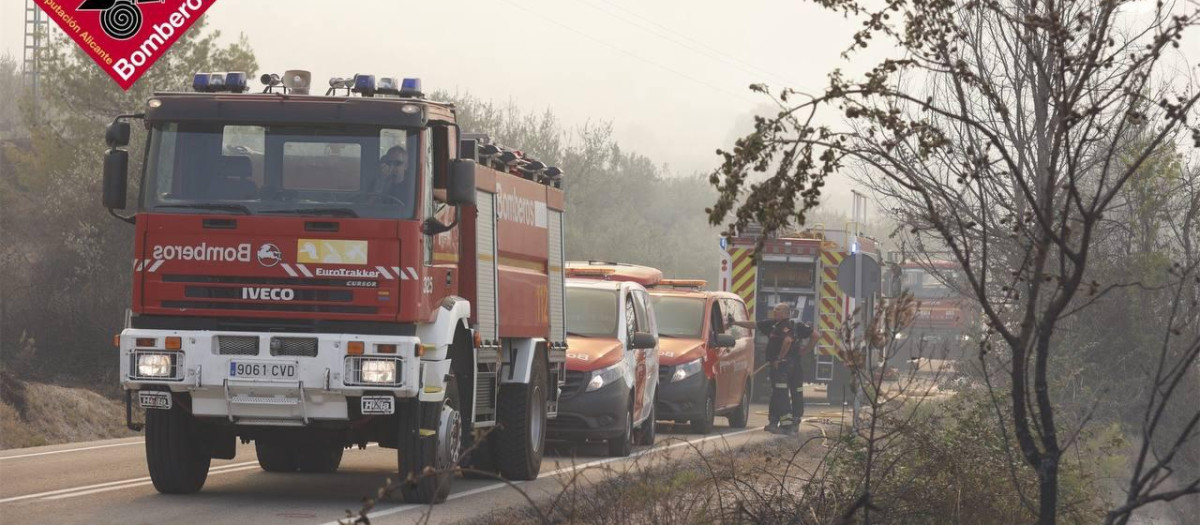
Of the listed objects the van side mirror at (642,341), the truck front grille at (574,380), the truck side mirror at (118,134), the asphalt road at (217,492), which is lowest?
the asphalt road at (217,492)

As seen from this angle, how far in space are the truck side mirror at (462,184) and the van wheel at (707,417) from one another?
924 centimetres

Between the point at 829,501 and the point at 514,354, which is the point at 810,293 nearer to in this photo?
the point at 514,354

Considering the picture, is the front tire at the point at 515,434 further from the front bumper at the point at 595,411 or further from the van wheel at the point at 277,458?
the front bumper at the point at 595,411

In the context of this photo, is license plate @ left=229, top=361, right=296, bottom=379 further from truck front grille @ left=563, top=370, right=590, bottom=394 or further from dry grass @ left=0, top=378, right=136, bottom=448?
dry grass @ left=0, top=378, right=136, bottom=448

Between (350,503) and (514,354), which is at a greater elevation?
(514,354)

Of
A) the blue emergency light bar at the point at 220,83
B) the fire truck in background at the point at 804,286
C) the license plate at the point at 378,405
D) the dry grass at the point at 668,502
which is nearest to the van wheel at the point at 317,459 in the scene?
the license plate at the point at 378,405

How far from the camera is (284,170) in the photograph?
423 inches

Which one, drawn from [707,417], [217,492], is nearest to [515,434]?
[217,492]

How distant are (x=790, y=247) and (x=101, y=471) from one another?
1705 centimetres

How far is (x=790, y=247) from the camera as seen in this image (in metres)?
28.4

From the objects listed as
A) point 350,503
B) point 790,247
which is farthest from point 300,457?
point 790,247

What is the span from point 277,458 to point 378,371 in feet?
12.7

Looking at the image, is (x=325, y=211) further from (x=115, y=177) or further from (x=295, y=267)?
(x=115, y=177)

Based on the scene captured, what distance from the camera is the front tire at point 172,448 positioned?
11086 millimetres
